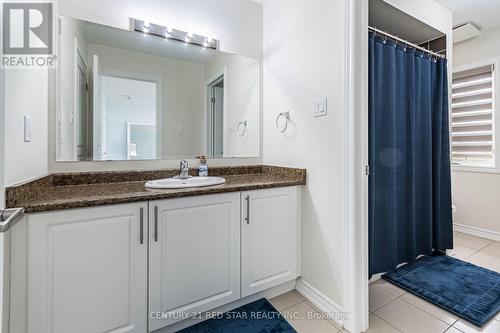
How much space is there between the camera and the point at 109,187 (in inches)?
58.9

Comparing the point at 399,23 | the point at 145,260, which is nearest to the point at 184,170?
the point at 145,260

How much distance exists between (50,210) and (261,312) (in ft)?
4.34

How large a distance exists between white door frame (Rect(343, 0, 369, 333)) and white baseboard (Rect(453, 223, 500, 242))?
8.10ft

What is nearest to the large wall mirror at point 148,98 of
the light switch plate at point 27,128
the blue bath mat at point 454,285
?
the light switch plate at point 27,128

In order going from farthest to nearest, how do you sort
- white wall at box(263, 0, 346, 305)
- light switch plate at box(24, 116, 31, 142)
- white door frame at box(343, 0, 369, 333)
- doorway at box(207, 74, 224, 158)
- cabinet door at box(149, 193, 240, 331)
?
1. doorway at box(207, 74, 224, 158)
2. white wall at box(263, 0, 346, 305)
3. white door frame at box(343, 0, 369, 333)
4. cabinet door at box(149, 193, 240, 331)
5. light switch plate at box(24, 116, 31, 142)

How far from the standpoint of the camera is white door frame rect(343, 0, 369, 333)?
1427 millimetres

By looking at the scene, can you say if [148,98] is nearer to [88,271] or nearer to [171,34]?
[171,34]

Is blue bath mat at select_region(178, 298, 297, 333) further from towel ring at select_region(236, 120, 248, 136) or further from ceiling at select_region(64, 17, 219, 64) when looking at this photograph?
ceiling at select_region(64, 17, 219, 64)

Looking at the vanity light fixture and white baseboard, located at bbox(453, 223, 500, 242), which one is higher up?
the vanity light fixture

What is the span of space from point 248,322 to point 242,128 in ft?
4.85

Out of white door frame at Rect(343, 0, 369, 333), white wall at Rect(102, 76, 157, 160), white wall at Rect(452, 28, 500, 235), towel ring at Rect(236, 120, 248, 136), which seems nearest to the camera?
white door frame at Rect(343, 0, 369, 333)

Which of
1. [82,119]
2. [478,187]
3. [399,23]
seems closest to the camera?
[82,119]

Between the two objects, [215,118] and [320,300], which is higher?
[215,118]

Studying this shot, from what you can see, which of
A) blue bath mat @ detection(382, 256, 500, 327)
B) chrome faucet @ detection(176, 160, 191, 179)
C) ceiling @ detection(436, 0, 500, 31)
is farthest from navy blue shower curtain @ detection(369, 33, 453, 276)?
chrome faucet @ detection(176, 160, 191, 179)
